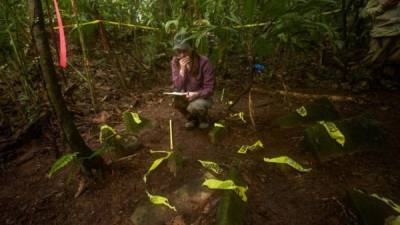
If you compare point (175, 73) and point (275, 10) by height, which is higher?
point (275, 10)

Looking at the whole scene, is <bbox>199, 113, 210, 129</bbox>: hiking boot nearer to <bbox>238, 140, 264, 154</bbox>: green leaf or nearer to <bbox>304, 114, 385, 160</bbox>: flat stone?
<bbox>238, 140, 264, 154</bbox>: green leaf

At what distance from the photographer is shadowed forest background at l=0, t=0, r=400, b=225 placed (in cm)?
188

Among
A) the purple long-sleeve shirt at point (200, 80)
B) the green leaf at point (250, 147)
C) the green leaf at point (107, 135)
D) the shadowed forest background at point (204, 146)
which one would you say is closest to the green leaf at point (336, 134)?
the shadowed forest background at point (204, 146)

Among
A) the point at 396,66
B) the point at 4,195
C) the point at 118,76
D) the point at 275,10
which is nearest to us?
the point at 4,195

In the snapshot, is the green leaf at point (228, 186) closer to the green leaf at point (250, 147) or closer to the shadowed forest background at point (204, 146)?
the shadowed forest background at point (204, 146)

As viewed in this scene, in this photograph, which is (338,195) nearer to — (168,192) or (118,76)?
(168,192)

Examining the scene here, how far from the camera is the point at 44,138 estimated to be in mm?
2947

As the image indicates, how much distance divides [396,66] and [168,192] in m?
3.81

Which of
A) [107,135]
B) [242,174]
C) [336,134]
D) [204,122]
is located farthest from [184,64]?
[336,134]

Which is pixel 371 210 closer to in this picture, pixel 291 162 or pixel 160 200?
pixel 291 162

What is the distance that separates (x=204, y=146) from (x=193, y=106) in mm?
446

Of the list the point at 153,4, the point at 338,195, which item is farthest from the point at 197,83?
the point at 153,4

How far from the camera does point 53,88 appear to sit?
1.93m

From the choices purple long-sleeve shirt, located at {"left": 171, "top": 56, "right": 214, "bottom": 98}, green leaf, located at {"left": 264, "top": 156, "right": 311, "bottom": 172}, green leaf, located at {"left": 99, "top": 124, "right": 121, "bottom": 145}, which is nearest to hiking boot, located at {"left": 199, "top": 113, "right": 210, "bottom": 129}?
purple long-sleeve shirt, located at {"left": 171, "top": 56, "right": 214, "bottom": 98}
